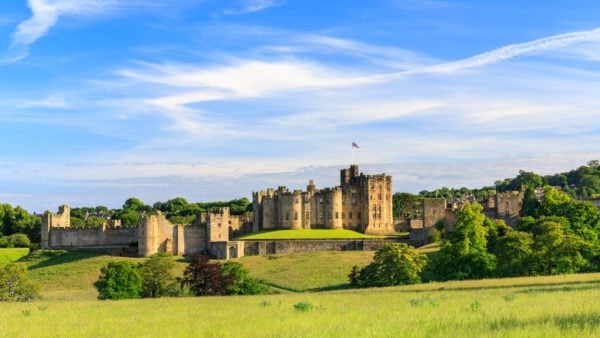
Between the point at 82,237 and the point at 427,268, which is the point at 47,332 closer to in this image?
the point at 427,268

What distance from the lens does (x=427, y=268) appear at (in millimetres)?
71750

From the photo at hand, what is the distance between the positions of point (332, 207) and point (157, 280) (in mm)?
61237

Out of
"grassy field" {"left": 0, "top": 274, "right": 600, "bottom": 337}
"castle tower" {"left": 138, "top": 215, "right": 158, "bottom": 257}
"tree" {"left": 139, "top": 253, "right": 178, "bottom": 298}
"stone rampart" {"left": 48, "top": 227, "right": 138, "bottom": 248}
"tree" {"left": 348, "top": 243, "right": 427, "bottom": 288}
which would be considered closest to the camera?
"grassy field" {"left": 0, "top": 274, "right": 600, "bottom": 337}

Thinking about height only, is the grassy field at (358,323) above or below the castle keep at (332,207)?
below

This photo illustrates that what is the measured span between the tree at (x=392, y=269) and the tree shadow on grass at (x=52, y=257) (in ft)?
166

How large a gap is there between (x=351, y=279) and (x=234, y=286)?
14056mm

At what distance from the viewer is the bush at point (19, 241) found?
133m

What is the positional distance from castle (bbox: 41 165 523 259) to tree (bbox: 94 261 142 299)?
38.1m

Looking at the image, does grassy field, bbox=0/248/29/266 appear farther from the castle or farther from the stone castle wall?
the stone castle wall

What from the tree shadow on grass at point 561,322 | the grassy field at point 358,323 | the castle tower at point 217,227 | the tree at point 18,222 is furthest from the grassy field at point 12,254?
the tree shadow on grass at point 561,322

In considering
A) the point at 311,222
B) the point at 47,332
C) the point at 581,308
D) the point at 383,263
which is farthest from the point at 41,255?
the point at 581,308

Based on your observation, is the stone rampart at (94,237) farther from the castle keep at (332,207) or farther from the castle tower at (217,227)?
the castle keep at (332,207)

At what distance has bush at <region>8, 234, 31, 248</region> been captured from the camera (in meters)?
133

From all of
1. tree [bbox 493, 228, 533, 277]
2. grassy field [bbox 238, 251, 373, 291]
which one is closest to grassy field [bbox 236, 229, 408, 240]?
grassy field [bbox 238, 251, 373, 291]
